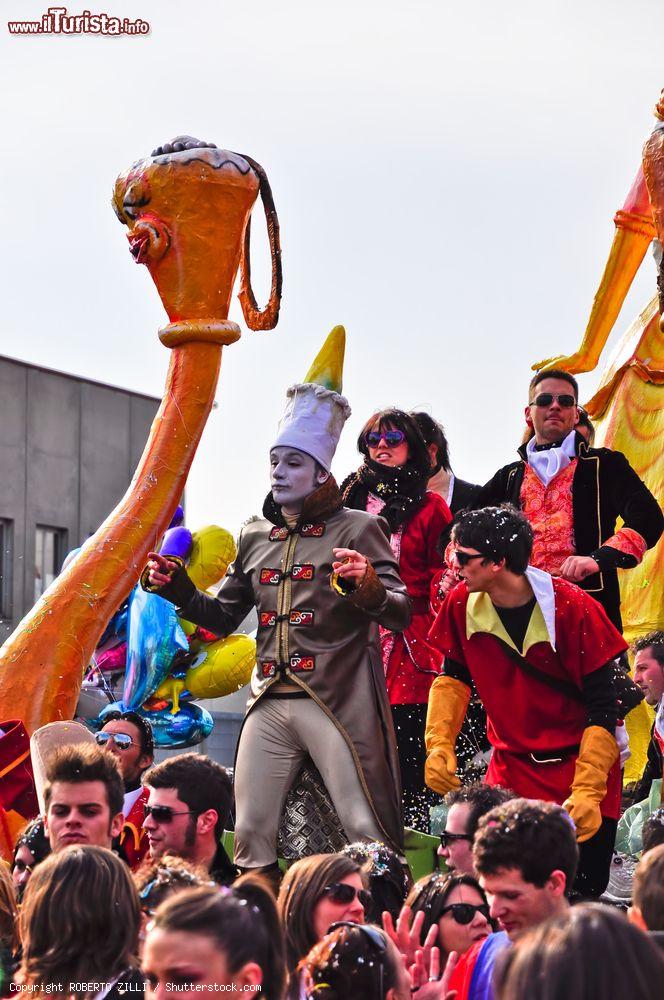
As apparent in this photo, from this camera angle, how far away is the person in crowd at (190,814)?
181 inches

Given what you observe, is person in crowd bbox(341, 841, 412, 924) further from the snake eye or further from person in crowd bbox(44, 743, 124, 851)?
the snake eye

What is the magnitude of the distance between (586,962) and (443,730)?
11.0 feet

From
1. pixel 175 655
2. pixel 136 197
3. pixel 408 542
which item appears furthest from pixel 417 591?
pixel 175 655

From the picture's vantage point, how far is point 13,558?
1001 inches

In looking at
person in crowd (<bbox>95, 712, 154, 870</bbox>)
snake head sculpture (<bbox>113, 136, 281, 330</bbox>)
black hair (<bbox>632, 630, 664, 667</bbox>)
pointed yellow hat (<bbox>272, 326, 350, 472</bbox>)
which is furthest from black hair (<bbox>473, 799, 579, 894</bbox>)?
snake head sculpture (<bbox>113, 136, 281, 330</bbox>)

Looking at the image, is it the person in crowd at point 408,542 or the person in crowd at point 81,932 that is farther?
the person in crowd at point 408,542

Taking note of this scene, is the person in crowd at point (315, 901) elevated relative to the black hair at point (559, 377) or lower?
lower

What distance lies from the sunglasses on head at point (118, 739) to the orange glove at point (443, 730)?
3.84 feet

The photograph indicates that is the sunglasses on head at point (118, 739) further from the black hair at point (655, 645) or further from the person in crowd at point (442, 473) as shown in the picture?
the black hair at point (655, 645)

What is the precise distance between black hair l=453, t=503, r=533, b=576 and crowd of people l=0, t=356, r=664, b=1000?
10 millimetres

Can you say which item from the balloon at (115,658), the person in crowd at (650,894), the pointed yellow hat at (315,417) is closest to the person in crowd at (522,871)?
the person in crowd at (650,894)

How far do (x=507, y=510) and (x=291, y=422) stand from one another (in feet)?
3.46

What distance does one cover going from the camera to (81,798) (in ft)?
14.3

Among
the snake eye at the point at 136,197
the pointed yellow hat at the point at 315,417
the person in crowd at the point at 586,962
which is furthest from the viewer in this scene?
the snake eye at the point at 136,197
